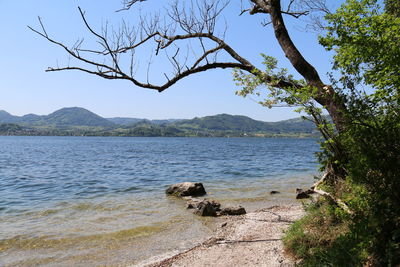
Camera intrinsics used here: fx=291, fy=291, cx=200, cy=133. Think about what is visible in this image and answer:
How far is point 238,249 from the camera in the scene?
8812 mm

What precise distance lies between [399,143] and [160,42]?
271 inches

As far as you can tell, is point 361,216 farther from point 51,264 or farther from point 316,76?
point 51,264

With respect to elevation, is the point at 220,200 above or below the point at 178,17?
below

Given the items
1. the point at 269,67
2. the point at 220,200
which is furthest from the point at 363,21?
the point at 220,200

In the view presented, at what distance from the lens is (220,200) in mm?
18766

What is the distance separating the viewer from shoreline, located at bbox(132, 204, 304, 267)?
25.3 ft

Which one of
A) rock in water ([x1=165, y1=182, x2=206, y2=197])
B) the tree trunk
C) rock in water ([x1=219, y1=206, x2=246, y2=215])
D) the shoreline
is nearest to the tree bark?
the tree trunk

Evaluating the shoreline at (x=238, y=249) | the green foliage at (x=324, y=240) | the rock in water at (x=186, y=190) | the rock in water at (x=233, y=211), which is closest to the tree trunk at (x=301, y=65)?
the green foliage at (x=324, y=240)

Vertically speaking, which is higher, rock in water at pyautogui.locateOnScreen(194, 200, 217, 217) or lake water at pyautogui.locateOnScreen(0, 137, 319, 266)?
rock in water at pyautogui.locateOnScreen(194, 200, 217, 217)

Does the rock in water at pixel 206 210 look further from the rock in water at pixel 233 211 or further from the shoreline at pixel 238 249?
the shoreline at pixel 238 249

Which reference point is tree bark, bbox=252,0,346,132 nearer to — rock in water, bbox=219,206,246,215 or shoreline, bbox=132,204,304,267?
shoreline, bbox=132,204,304,267

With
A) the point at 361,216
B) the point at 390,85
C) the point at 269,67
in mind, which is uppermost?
the point at 269,67

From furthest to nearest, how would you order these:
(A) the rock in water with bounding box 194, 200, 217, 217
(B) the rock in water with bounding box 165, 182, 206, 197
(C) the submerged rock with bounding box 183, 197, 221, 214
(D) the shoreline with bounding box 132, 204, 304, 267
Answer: (B) the rock in water with bounding box 165, 182, 206, 197, (C) the submerged rock with bounding box 183, 197, 221, 214, (A) the rock in water with bounding box 194, 200, 217, 217, (D) the shoreline with bounding box 132, 204, 304, 267

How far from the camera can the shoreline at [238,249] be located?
25.3 ft
